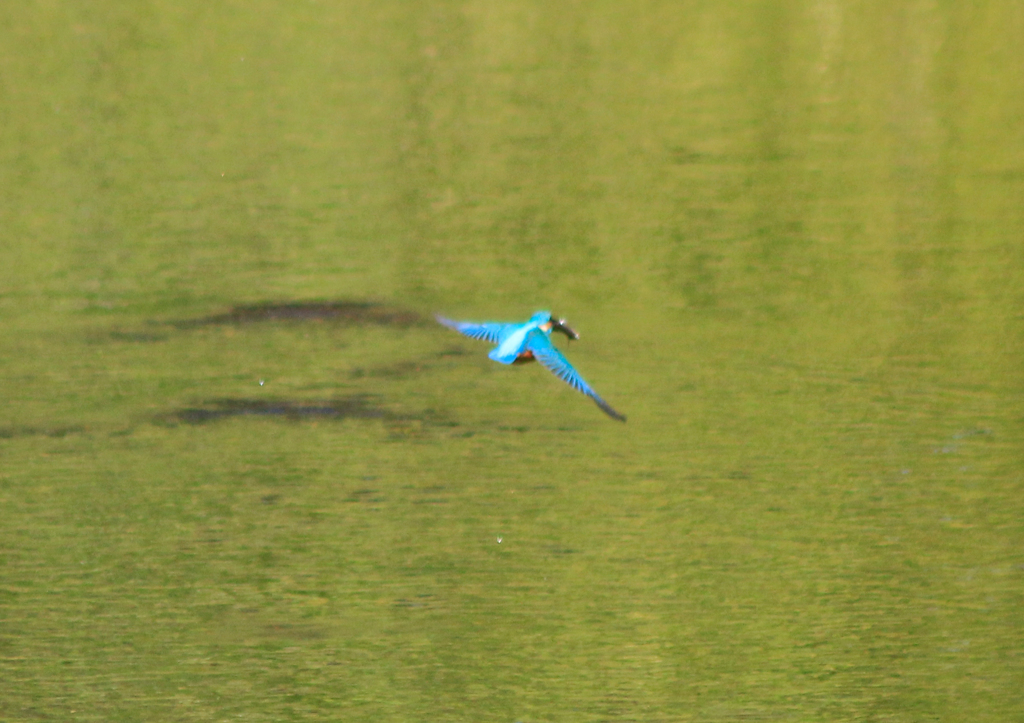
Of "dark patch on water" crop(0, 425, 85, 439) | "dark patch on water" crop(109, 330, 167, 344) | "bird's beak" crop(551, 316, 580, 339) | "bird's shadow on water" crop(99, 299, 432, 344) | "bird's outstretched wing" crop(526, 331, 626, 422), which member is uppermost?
"bird's shadow on water" crop(99, 299, 432, 344)

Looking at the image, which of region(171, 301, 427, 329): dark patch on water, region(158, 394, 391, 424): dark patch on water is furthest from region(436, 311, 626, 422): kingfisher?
region(171, 301, 427, 329): dark patch on water

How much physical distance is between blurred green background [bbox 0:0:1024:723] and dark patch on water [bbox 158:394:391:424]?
0.03 metres

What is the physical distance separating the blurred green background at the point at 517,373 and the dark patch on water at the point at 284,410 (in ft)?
0.09

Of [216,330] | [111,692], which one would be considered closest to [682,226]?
[216,330]

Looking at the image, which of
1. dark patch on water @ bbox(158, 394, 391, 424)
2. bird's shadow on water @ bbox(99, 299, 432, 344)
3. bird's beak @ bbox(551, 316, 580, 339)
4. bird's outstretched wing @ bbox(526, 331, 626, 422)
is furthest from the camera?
bird's shadow on water @ bbox(99, 299, 432, 344)

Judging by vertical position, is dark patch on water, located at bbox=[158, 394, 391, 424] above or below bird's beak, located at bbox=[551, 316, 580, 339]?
below

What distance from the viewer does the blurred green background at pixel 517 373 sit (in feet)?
20.2

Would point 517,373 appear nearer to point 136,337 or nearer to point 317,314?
point 317,314

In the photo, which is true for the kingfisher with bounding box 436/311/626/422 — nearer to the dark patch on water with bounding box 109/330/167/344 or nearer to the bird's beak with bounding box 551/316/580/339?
the bird's beak with bounding box 551/316/580/339

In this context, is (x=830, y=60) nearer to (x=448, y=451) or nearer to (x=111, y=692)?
(x=448, y=451)

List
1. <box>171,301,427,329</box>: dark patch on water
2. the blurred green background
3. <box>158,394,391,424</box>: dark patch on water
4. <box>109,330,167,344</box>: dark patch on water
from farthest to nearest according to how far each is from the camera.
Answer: <box>171,301,427,329</box>: dark patch on water < <box>109,330,167,344</box>: dark patch on water < <box>158,394,391,424</box>: dark patch on water < the blurred green background

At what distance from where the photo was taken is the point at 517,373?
9375 mm

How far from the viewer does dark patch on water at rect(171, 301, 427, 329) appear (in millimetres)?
10211

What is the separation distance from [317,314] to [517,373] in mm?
1725
